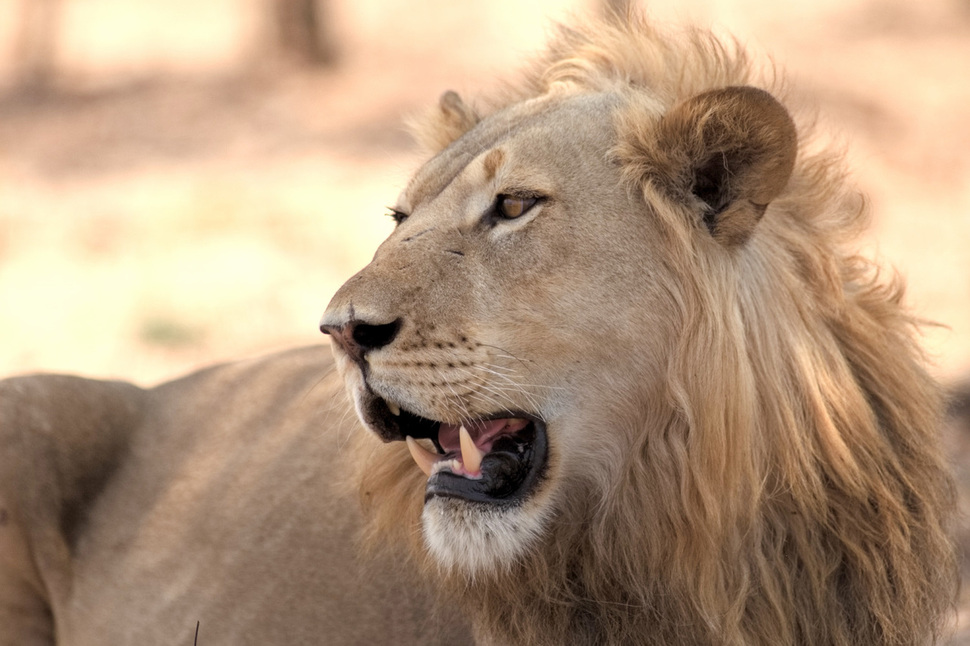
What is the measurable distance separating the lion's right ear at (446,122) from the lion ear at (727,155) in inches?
32.3

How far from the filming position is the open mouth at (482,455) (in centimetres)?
259

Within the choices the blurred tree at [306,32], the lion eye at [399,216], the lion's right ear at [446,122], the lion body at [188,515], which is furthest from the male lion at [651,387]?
the blurred tree at [306,32]

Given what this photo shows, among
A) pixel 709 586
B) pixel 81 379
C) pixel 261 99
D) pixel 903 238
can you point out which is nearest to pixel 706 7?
pixel 261 99

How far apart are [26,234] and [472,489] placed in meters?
8.03

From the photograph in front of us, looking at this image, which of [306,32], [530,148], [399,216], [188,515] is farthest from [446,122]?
[306,32]

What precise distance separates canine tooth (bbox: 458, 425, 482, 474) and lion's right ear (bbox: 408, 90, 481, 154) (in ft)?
3.38

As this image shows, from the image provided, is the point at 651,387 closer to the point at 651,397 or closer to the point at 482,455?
the point at 651,397

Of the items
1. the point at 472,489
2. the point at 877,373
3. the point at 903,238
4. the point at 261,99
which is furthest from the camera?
the point at 261,99

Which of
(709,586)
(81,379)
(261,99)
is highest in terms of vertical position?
(261,99)

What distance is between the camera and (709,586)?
8.47 ft

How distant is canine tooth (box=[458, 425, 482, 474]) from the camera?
2574mm

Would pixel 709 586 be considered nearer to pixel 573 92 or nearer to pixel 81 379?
pixel 573 92

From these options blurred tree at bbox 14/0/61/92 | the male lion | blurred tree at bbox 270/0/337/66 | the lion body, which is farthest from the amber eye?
blurred tree at bbox 14/0/61/92

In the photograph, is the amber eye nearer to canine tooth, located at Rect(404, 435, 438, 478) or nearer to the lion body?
canine tooth, located at Rect(404, 435, 438, 478)
